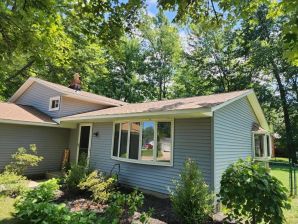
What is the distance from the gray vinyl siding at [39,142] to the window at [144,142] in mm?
4678

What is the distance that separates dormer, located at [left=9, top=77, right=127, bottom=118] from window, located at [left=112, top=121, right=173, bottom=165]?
4.67 metres

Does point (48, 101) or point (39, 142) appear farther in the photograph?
point (48, 101)

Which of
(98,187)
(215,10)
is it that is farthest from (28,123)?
(215,10)

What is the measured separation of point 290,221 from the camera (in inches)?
255

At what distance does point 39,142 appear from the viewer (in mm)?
12891

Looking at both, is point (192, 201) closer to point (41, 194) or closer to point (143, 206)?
point (143, 206)

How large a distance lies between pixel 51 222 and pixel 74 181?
3749 mm

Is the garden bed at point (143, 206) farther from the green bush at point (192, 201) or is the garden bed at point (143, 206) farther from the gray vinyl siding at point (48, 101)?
the gray vinyl siding at point (48, 101)

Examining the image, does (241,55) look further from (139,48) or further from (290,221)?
(290,221)

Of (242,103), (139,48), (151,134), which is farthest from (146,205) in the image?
(139,48)

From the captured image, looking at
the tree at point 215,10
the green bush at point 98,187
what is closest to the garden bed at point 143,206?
the green bush at point 98,187

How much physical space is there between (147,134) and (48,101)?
26.7 feet

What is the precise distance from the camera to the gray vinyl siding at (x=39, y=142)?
38.5ft

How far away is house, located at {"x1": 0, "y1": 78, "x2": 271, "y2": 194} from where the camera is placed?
26.5ft
